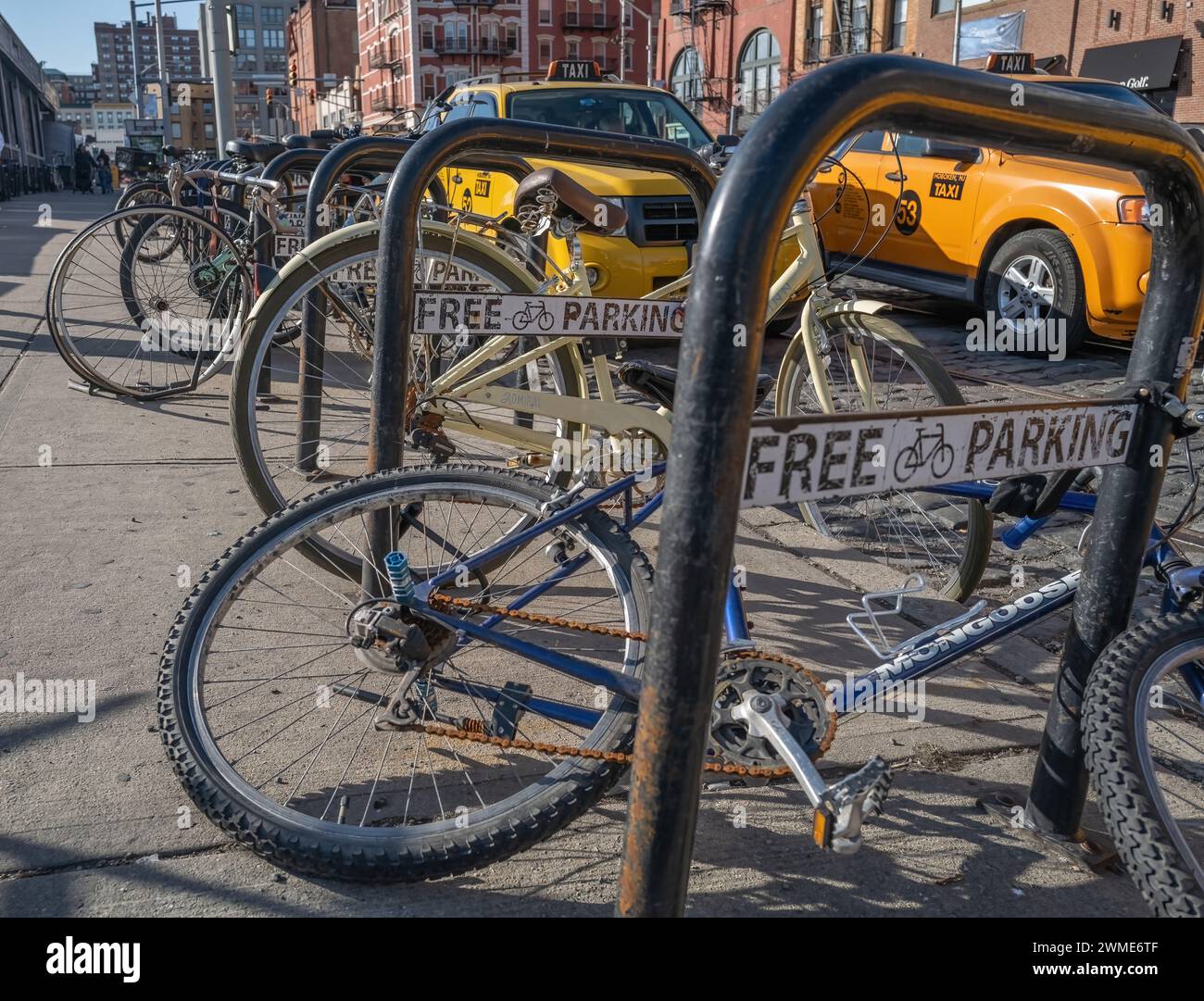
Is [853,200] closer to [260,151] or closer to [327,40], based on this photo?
[260,151]

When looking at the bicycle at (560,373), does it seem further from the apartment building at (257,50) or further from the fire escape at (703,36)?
the apartment building at (257,50)

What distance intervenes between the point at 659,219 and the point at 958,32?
29.5m

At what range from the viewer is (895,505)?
4555 mm

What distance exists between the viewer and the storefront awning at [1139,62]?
27.1 metres

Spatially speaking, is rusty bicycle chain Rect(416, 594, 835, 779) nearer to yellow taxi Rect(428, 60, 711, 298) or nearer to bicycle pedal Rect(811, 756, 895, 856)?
bicycle pedal Rect(811, 756, 895, 856)

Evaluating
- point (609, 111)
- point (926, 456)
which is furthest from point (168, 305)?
point (926, 456)

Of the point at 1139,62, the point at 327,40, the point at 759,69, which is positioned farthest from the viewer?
the point at 327,40

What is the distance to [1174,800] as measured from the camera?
250 centimetres

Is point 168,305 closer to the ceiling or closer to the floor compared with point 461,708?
closer to the ceiling

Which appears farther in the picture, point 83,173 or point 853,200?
point 83,173

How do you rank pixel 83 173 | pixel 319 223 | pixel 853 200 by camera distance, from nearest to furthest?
pixel 319 223 < pixel 853 200 < pixel 83 173

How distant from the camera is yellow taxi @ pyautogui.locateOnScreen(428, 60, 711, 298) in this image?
7418 mm
